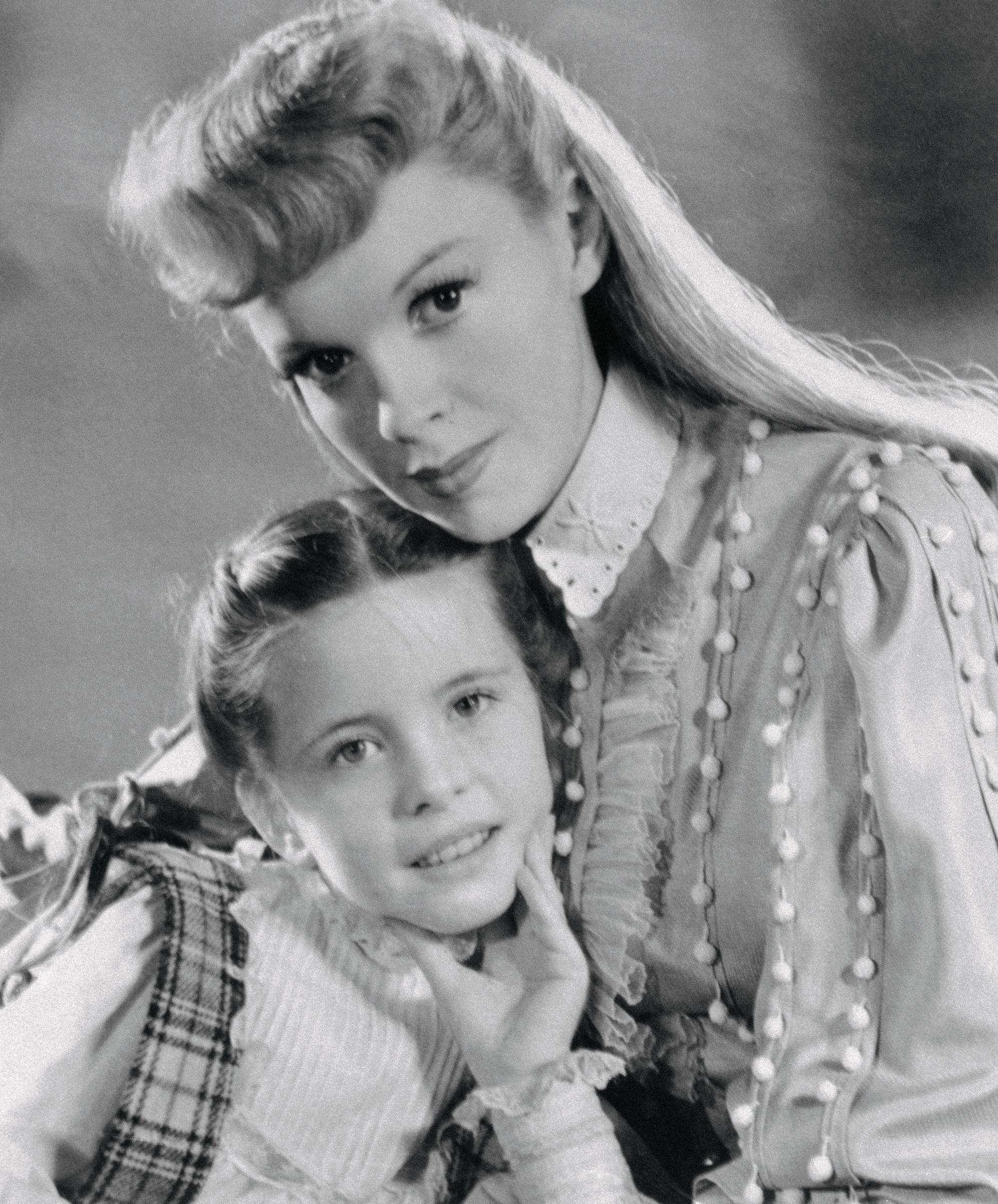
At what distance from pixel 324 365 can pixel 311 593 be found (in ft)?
0.56

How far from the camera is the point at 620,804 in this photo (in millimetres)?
1169

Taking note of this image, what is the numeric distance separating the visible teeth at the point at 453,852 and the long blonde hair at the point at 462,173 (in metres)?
0.38

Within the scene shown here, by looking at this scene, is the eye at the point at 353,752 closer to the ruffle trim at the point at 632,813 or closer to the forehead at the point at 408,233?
the ruffle trim at the point at 632,813

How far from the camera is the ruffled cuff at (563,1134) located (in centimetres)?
108

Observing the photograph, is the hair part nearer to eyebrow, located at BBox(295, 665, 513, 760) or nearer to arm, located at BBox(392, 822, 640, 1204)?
eyebrow, located at BBox(295, 665, 513, 760)

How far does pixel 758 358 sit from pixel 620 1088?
58 centimetres

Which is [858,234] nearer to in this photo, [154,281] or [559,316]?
[559,316]

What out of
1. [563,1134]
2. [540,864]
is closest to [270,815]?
[540,864]

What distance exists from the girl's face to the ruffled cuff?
0.40 metres

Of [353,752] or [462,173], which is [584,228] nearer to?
[462,173]

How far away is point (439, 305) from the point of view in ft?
3.54

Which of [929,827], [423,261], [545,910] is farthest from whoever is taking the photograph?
[545,910]

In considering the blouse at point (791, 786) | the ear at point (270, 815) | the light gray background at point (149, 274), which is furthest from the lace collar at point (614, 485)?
the ear at point (270, 815)

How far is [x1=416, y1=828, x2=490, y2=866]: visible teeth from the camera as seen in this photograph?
115 cm
